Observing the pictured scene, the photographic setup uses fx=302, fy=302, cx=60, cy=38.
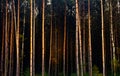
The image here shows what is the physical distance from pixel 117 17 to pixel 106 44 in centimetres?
341

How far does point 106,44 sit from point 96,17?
324 centimetres

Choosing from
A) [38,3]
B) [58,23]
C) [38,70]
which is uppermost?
[38,3]

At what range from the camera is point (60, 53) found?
31.4m

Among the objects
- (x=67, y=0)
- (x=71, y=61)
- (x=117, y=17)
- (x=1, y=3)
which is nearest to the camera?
(x=1, y=3)

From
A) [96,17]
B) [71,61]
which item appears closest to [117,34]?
[96,17]

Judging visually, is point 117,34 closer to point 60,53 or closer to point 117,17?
point 117,17

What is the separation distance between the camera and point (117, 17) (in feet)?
87.2

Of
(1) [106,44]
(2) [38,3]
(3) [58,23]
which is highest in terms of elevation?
(2) [38,3]

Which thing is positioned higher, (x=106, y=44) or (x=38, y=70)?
(x=106, y=44)

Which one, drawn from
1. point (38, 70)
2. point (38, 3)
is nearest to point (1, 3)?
point (38, 3)

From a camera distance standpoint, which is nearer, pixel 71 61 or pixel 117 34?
pixel 117 34

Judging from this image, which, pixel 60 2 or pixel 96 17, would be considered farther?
pixel 96 17

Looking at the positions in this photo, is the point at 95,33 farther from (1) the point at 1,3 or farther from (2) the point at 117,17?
(1) the point at 1,3

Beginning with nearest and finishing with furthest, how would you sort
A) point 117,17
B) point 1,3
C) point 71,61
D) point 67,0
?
point 1,3 < point 117,17 < point 67,0 < point 71,61
